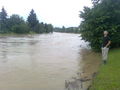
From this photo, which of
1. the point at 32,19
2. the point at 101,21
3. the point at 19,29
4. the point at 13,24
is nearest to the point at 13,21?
the point at 13,24

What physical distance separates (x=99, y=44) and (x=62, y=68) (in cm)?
732

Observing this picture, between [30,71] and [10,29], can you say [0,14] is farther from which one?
[30,71]

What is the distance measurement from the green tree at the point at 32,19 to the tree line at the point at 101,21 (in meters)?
81.4

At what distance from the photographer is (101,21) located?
19.1 meters

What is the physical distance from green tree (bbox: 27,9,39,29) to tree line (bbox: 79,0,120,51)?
267 feet

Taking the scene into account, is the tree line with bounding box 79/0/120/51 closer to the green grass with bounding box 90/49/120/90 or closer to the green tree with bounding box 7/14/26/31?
the green grass with bounding box 90/49/120/90

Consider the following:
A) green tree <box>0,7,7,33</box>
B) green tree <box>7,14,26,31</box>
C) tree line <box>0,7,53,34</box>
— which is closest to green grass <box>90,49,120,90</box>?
tree line <box>0,7,53,34</box>

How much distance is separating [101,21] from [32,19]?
83.5m

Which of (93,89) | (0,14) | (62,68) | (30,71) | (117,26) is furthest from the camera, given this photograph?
(0,14)

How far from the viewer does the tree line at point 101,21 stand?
19.2 metres

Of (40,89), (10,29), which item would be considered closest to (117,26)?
(40,89)

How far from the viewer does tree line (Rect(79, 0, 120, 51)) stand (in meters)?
19.2

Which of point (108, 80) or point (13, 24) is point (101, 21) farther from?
point (13, 24)

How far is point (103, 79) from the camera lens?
8.83 metres
